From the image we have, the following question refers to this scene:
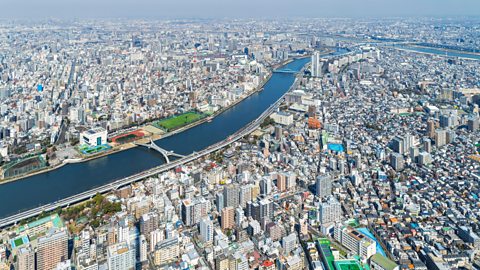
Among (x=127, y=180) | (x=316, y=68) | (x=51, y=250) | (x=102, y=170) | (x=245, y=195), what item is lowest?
(x=102, y=170)

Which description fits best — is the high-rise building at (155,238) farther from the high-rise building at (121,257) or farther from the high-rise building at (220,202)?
the high-rise building at (220,202)

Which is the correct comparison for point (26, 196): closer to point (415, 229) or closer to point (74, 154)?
point (74, 154)

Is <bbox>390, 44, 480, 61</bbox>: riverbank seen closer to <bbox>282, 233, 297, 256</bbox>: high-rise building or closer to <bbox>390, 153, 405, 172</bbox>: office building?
<bbox>390, 153, 405, 172</bbox>: office building

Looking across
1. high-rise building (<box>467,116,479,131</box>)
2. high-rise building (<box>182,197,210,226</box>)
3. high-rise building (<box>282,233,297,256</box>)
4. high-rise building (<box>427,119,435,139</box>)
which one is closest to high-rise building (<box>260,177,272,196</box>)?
high-rise building (<box>182,197,210,226</box>)

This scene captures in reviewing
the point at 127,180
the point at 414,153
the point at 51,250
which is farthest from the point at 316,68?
the point at 51,250

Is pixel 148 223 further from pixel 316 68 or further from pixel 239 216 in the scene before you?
pixel 316 68

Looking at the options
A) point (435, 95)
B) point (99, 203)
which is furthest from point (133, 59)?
point (99, 203)

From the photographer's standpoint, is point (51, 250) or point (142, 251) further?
point (142, 251)
